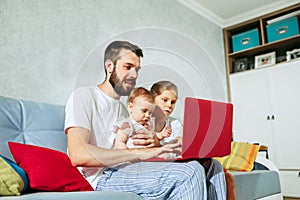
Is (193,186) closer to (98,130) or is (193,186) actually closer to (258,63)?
(98,130)

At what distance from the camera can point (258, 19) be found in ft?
9.86

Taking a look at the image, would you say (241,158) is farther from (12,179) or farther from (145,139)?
(12,179)

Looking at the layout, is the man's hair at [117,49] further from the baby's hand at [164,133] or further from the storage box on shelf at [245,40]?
the storage box on shelf at [245,40]

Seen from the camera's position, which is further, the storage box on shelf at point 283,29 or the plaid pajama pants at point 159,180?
the storage box on shelf at point 283,29

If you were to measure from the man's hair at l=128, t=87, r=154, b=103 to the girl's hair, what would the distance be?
0.01 m

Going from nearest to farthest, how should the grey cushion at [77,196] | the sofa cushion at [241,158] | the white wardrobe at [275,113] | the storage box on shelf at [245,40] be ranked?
1. the grey cushion at [77,196]
2. the sofa cushion at [241,158]
3. the white wardrobe at [275,113]
4. the storage box on shelf at [245,40]

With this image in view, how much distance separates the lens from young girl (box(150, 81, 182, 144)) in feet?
2.38

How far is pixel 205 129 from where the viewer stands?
2.86ft

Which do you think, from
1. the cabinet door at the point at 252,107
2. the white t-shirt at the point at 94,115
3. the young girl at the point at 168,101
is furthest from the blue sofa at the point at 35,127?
the cabinet door at the point at 252,107

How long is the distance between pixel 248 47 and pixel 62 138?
7.74 feet

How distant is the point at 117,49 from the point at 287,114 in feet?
7.60

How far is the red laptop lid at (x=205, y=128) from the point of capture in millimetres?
827

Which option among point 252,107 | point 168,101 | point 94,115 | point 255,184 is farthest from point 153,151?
point 252,107

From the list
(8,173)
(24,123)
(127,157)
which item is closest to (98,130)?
(127,157)
